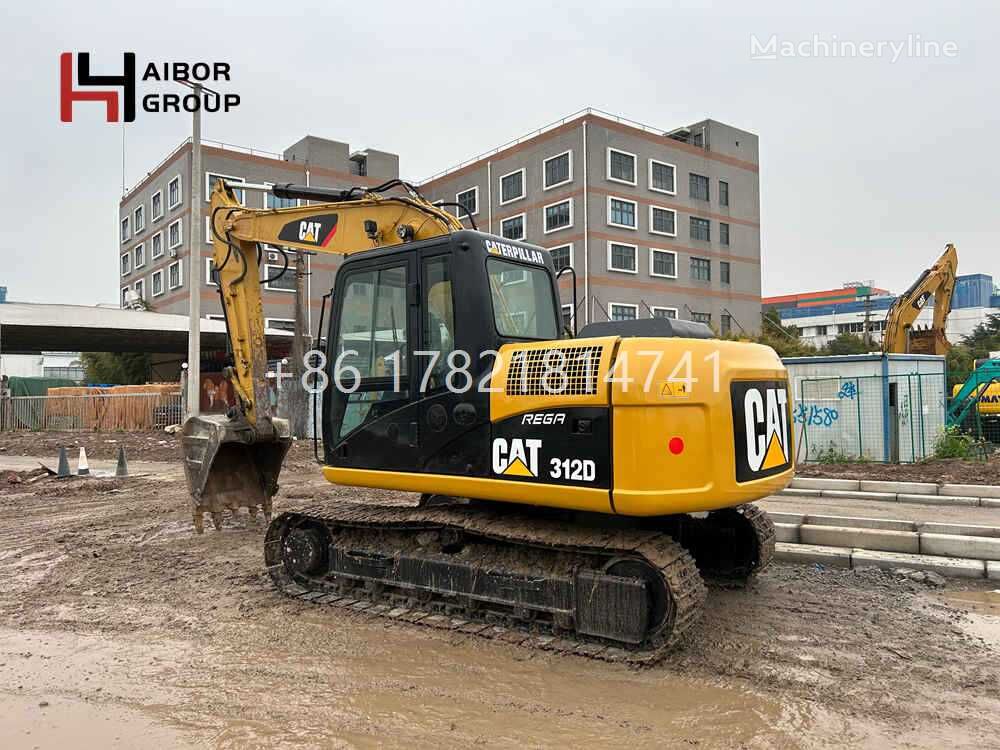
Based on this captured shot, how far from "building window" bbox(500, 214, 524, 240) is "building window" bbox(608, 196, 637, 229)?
5650mm

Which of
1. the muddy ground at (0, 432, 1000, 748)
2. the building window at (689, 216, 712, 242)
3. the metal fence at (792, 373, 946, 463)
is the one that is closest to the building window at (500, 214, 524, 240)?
the building window at (689, 216, 712, 242)

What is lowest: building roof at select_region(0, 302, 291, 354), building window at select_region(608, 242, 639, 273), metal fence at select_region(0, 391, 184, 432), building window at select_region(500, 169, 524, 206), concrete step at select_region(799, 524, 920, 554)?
concrete step at select_region(799, 524, 920, 554)

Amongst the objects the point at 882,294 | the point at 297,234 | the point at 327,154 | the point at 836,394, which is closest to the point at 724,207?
the point at 327,154

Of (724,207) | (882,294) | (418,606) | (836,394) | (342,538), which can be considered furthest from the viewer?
(882,294)

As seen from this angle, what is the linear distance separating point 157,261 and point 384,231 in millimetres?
51983

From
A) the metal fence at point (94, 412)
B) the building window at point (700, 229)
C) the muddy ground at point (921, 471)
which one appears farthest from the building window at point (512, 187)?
the muddy ground at point (921, 471)

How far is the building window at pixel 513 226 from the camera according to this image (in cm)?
4703

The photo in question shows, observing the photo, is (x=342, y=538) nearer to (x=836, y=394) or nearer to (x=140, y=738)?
(x=140, y=738)

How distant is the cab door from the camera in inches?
232

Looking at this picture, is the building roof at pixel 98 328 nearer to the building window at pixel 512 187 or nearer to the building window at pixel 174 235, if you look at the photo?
the building window at pixel 174 235

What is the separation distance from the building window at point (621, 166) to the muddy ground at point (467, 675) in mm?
39273

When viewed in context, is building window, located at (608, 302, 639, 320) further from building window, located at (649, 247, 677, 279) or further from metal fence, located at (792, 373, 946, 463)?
metal fence, located at (792, 373, 946, 463)

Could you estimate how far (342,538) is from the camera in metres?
6.49

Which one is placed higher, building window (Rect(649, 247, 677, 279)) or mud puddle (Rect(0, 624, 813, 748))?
building window (Rect(649, 247, 677, 279))
